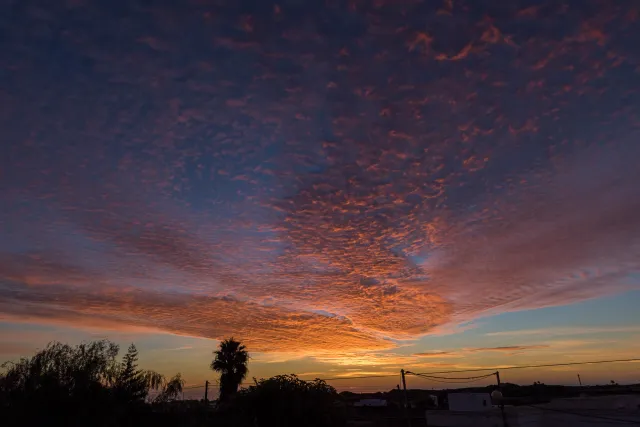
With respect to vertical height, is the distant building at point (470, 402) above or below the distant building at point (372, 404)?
above

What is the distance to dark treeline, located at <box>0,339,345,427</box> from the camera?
19.4 meters

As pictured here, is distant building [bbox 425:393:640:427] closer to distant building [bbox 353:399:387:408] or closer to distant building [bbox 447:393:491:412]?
distant building [bbox 447:393:491:412]

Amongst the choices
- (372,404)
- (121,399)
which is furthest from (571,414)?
(372,404)

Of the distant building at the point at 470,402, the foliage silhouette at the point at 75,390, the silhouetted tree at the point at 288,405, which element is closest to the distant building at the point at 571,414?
the distant building at the point at 470,402

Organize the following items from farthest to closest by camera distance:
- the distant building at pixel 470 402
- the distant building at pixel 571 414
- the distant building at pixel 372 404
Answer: the distant building at pixel 372 404 → the distant building at pixel 470 402 → the distant building at pixel 571 414

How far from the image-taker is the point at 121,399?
21.1 metres

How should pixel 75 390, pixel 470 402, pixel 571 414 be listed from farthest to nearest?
pixel 470 402
pixel 571 414
pixel 75 390

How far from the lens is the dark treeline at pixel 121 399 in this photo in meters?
19.4

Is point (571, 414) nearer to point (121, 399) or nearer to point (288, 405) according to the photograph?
point (288, 405)

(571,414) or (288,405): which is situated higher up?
(288,405)

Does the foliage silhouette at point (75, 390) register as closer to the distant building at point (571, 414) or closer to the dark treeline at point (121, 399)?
the dark treeline at point (121, 399)

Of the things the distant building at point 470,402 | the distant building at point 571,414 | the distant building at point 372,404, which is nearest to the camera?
the distant building at point 571,414

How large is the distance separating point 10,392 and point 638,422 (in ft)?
123

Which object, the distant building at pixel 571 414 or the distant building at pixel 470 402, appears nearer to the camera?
the distant building at pixel 571 414
